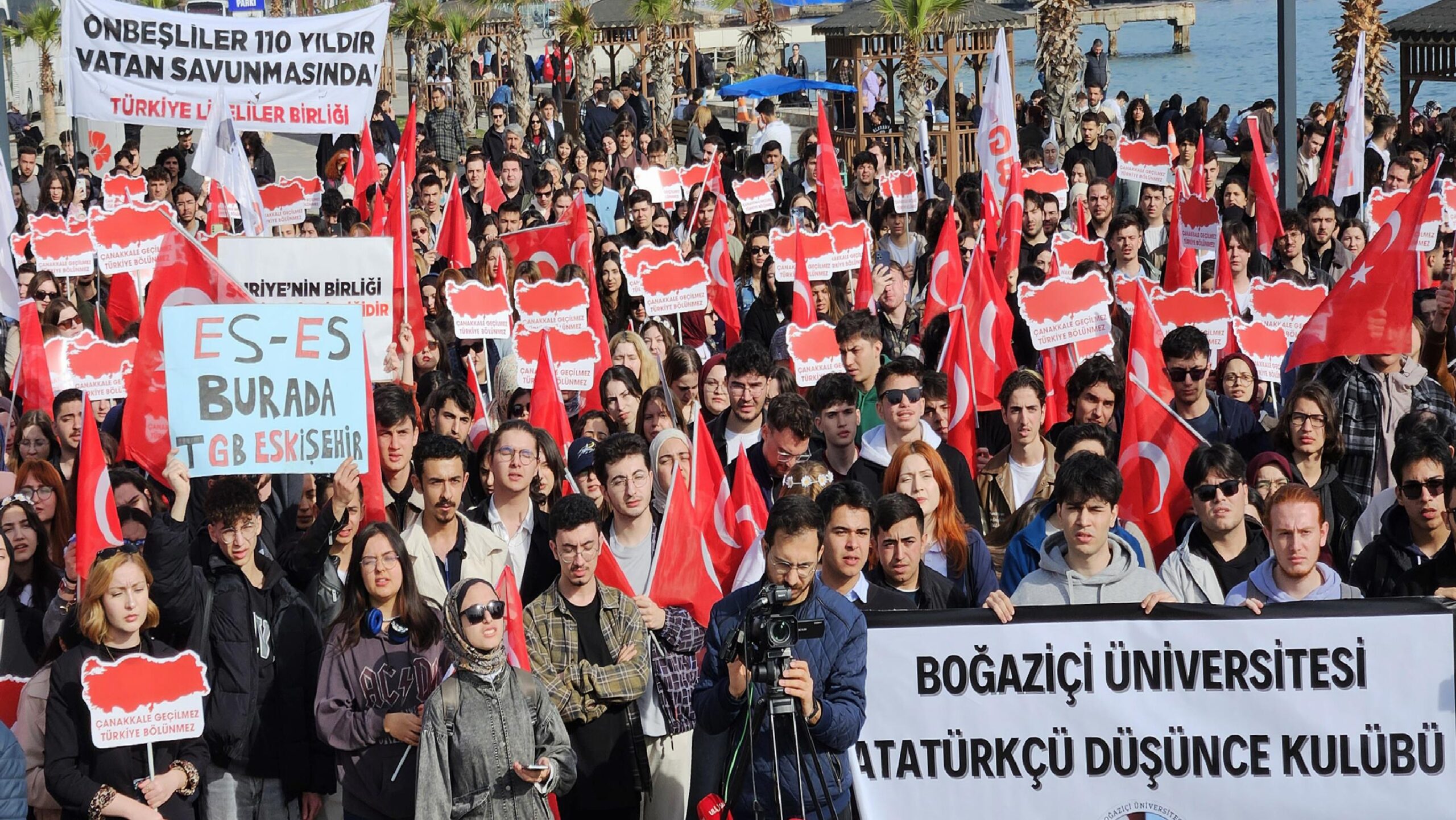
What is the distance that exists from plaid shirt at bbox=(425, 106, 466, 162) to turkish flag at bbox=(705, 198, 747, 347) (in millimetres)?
10488

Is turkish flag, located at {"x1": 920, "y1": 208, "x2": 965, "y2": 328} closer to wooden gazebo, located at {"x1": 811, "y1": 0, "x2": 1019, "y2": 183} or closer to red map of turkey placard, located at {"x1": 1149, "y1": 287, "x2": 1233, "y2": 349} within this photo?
red map of turkey placard, located at {"x1": 1149, "y1": 287, "x2": 1233, "y2": 349}

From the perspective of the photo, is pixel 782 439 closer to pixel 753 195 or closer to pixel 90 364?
pixel 90 364

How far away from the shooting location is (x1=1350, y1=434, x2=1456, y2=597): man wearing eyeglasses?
6391 mm

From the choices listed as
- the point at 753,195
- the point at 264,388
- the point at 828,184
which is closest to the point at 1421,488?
the point at 264,388

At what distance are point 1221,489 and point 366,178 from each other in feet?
32.0

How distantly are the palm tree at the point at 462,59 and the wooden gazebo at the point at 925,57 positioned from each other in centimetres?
935

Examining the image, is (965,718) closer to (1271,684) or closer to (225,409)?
(1271,684)

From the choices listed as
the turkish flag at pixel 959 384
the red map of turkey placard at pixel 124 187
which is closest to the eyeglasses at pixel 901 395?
the turkish flag at pixel 959 384

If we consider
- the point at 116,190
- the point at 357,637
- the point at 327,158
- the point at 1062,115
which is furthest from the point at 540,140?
the point at 357,637

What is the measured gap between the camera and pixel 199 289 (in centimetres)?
817

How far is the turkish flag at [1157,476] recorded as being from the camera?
24.4ft

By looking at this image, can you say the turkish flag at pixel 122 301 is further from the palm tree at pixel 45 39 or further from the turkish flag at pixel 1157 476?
the palm tree at pixel 45 39

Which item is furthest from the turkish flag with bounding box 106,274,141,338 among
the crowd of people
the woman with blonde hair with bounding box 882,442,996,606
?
the woman with blonde hair with bounding box 882,442,996,606

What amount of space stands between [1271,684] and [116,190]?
1139 centimetres
